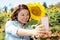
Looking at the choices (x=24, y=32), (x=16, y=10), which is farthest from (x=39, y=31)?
(x=16, y=10)

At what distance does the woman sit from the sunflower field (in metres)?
0.04

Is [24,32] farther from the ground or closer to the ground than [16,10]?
closer to the ground

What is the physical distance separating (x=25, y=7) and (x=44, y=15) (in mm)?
181

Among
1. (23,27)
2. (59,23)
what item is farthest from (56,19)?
(23,27)

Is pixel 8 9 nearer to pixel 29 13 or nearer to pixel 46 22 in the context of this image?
pixel 29 13

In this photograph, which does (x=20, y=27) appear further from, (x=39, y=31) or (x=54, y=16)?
(x=54, y=16)

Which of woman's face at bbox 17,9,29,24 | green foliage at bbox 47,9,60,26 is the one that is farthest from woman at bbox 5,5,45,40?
green foliage at bbox 47,9,60,26

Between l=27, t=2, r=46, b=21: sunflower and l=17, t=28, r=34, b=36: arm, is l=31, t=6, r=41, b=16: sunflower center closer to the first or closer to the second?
l=27, t=2, r=46, b=21: sunflower

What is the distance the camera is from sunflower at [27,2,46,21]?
1423 mm

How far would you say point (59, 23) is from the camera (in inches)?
56.6

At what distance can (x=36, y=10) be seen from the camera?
1431 millimetres

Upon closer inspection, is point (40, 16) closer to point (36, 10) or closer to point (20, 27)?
Result: point (36, 10)

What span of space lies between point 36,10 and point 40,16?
63mm

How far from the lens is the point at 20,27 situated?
1.42 meters
